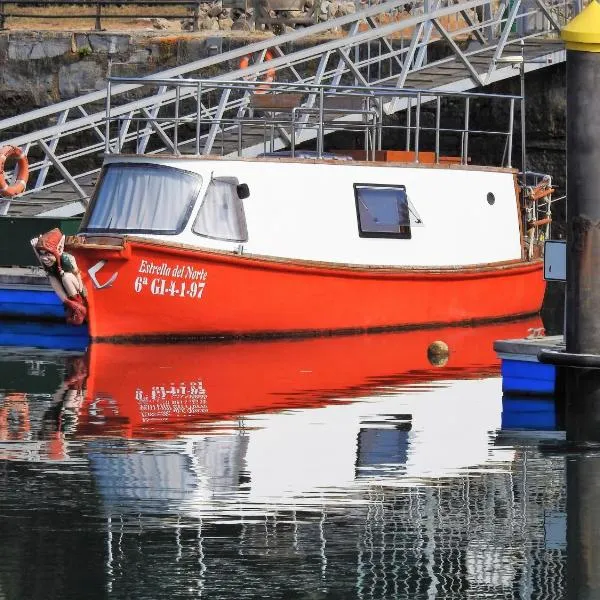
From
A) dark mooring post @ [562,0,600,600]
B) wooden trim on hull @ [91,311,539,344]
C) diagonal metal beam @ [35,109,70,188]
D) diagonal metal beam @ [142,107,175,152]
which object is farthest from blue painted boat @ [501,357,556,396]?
diagonal metal beam @ [35,109,70,188]

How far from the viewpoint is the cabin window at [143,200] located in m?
21.4

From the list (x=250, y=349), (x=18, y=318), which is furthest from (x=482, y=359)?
(x=18, y=318)

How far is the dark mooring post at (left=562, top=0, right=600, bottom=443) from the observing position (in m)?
14.7

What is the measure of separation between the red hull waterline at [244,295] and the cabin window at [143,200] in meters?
0.56

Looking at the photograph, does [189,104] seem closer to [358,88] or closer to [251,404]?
[358,88]

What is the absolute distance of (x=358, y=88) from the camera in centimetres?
2300

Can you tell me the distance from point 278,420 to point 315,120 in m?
12.1

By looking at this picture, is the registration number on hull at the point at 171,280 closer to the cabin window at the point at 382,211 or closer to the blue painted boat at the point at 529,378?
the cabin window at the point at 382,211

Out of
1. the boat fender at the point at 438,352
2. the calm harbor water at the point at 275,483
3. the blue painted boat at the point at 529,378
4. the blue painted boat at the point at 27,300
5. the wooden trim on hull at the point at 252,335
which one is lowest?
the calm harbor water at the point at 275,483

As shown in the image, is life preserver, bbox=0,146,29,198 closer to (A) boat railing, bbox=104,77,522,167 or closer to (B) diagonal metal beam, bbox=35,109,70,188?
(B) diagonal metal beam, bbox=35,109,70,188

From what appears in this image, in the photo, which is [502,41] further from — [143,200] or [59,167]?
[143,200]

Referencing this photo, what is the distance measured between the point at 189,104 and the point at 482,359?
11935 millimetres

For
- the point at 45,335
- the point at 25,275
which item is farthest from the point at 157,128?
the point at 45,335

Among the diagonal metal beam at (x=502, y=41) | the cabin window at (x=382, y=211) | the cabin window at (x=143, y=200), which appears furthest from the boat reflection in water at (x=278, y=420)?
the diagonal metal beam at (x=502, y=41)
